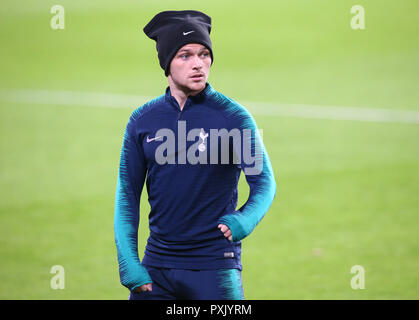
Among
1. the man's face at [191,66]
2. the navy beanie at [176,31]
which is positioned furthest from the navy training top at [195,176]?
the navy beanie at [176,31]

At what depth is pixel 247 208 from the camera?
455cm

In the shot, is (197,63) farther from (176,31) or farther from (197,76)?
(176,31)

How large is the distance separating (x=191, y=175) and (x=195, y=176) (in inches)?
0.9

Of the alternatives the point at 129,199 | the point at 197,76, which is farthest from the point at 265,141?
the point at 197,76

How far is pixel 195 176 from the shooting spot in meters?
4.64

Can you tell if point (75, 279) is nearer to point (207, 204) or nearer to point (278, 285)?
point (278, 285)

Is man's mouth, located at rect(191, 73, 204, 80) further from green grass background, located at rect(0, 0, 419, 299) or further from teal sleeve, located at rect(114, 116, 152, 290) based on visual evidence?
green grass background, located at rect(0, 0, 419, 299)

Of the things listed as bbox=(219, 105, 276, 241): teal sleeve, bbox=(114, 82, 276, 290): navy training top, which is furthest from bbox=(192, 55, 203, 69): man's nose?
bbox=(219, 105, 276, 241): teal sleeve

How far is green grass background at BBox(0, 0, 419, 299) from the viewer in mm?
9039

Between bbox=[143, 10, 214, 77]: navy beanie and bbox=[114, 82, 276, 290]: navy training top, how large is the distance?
26 cm

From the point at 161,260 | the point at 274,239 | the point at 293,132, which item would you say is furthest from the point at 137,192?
the point at 293,132

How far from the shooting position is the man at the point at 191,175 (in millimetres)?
4641

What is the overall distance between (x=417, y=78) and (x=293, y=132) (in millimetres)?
4193

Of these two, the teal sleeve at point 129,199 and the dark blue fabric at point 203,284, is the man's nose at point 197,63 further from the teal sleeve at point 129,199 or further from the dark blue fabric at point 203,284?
the dark blue fabric at point 203,284
